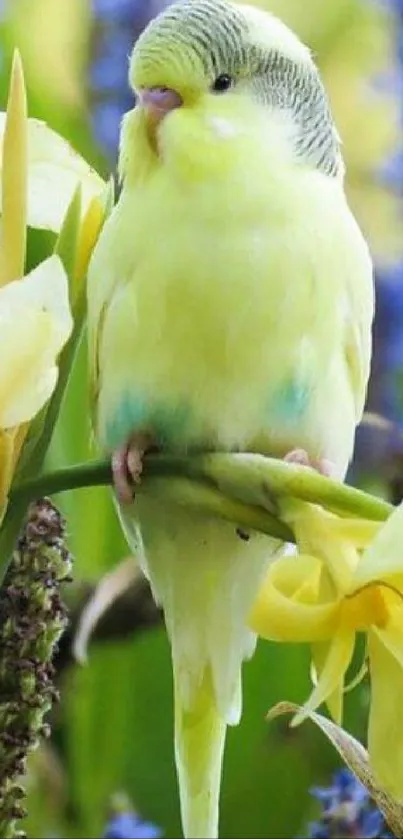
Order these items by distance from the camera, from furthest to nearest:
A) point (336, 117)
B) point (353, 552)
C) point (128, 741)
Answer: point (336, 117)
point (128, 741)
point (353, 552)

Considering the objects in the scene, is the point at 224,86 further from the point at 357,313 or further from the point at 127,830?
the point at 127,830

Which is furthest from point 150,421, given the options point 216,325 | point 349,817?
point 349,817

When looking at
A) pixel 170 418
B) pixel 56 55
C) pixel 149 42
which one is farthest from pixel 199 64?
pixel 56 55

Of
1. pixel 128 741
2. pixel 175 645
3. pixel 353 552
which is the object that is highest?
pixel 353 552

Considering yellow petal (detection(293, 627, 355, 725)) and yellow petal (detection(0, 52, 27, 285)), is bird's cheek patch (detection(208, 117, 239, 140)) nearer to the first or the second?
yellow petal (detection(0, 52, 27, 285))

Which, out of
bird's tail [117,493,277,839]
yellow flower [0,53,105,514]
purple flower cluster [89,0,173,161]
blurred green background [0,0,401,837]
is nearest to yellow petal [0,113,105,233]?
yellow flower [0,53,105,514]

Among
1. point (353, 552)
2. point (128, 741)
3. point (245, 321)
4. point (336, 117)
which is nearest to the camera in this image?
point (353, 552)

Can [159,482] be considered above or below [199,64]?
below

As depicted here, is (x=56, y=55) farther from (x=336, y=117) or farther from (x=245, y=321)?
(x=245, y=321)
